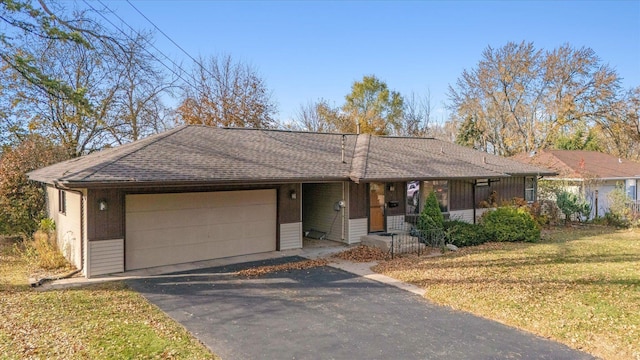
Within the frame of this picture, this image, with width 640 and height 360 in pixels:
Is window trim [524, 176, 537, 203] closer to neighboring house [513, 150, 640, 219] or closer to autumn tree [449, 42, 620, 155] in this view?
neighboring house [513, 150, 640, 219]

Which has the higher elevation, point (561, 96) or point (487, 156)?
point (561, 96)

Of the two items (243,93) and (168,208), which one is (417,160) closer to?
(168,208)

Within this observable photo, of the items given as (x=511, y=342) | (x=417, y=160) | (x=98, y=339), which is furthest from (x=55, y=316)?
(x=417, y=160)

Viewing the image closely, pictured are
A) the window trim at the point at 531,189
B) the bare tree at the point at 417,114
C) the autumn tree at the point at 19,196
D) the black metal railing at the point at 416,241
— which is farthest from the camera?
the bare tree at the point at 417,114

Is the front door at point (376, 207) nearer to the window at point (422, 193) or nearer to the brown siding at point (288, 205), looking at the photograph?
the window at point (422, 193)

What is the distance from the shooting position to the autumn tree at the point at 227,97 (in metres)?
30.2

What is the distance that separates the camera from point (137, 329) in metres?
6.05

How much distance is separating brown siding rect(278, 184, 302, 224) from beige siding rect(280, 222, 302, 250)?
154 millimetres

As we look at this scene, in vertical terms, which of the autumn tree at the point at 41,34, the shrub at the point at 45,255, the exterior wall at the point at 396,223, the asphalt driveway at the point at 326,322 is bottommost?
the asphalt driveway at the point at 326,322

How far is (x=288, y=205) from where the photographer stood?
41.7ft

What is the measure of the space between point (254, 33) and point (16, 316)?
14.0 metres

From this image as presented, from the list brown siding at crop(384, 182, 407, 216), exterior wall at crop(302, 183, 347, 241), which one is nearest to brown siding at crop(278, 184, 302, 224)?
exterior wall at crop(302, 183, 347, 241)

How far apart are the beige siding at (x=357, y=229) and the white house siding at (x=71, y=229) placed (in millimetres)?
7708

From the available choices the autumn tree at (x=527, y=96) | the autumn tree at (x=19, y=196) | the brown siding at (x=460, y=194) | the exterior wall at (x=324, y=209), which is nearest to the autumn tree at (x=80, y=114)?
the autumn tree at (x=19, y=196)
